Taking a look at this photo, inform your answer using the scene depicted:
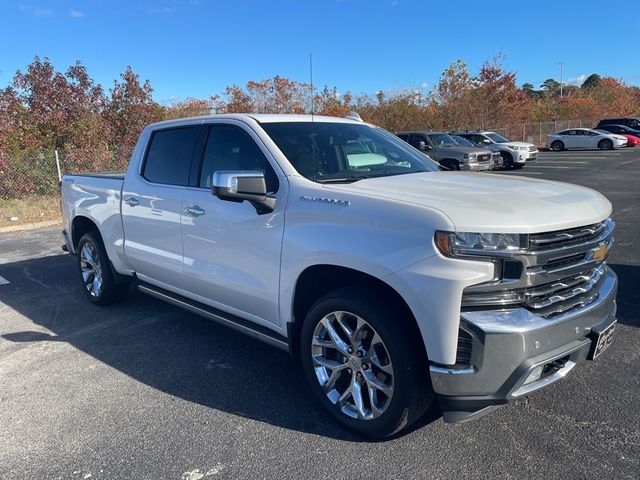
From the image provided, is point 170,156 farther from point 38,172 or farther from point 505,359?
point 38,172

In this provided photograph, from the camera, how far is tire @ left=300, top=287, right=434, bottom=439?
2.80m

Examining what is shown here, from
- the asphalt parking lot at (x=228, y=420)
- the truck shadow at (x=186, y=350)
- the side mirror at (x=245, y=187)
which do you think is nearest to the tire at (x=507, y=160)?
the truck shadow at (x=186, y=350)

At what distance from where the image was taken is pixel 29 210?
12.5 metres

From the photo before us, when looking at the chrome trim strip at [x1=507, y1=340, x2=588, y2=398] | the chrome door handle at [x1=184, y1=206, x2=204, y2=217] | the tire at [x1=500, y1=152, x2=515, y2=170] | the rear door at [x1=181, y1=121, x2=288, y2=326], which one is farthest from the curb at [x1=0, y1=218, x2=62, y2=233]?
the tire at [x1=500, y1=152, x2=515, y2=170]

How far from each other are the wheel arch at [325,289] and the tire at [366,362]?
0.11 feet

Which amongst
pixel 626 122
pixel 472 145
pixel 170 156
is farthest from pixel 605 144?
pixel 170 156

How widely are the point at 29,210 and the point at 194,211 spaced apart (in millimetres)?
10331

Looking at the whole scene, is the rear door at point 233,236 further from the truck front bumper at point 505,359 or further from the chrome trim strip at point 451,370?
the truck front bumper at point 505,359

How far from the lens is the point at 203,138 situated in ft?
14.0

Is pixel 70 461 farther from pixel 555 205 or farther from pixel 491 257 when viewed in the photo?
pixel 555 205

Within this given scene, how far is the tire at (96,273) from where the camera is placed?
17.9ft

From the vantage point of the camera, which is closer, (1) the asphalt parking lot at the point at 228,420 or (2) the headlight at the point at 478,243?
(2) the headlight at the point at 478,243

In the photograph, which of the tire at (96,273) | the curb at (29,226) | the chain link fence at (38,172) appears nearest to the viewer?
the tire at (96,273)

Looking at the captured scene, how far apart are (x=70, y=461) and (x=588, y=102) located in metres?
59.2
